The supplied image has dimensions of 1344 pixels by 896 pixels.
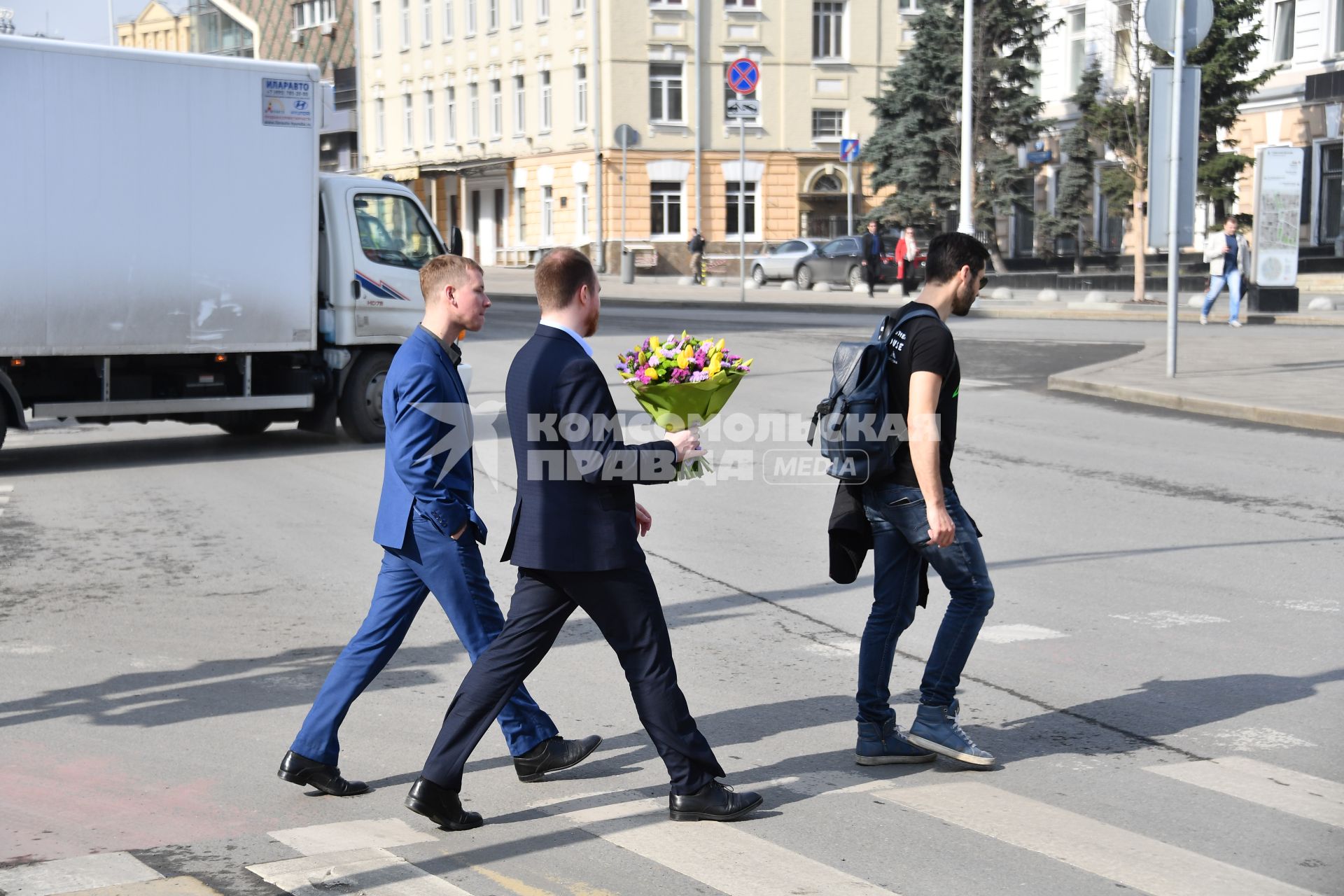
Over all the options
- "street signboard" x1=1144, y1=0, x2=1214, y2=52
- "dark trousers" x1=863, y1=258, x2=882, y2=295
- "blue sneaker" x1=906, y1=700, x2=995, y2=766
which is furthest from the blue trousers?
"dark trousers" x1=863, y1=258, x2=882, y2=295

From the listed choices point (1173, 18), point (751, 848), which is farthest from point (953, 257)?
point (1173, 18)

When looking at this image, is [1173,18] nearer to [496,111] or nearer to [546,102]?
[546,102]

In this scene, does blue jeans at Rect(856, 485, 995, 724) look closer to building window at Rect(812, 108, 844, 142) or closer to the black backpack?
the black backpack

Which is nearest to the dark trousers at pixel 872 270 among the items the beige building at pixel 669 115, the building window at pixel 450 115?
the beige building at pixel 669 115

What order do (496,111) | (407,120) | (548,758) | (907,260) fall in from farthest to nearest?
(407,120), (496,111), (907,260), (548,758)

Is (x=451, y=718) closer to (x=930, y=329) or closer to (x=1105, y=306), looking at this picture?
(x=930, y=329)

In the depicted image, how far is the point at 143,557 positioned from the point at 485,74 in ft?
183

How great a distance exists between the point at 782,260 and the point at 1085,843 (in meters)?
41.1

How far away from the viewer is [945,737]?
18.5ft

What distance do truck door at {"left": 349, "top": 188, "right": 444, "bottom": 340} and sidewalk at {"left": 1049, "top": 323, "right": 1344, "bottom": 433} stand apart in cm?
789

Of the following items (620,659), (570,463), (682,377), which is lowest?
(620,659)

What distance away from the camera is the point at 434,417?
17.5 feet

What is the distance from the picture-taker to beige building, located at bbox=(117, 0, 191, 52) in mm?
92375

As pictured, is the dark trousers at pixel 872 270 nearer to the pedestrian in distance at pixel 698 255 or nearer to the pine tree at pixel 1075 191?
the pine tree at pixel 1075 191
